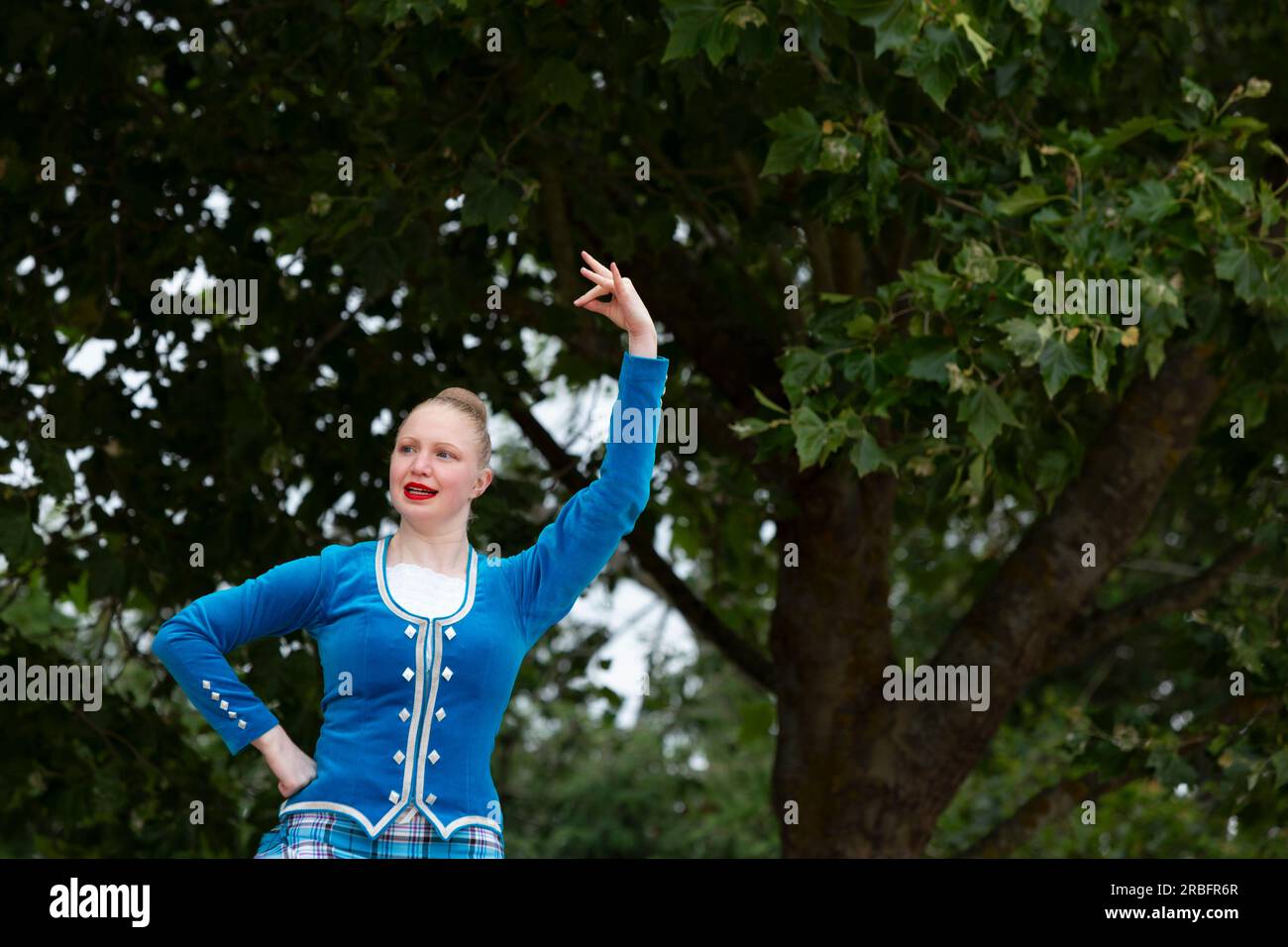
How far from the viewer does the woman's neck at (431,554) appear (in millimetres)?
Answer: 3121

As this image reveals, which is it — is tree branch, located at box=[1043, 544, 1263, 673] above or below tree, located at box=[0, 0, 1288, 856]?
below

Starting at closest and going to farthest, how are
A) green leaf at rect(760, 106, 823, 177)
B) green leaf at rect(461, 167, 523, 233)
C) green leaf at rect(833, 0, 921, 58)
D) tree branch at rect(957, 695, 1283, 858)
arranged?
green leaf at rect(833, 0, 921, 58)
green leaf at rect(760, 106, 823, 177)
green leaf at rect(461, 167, 523, 233)
tree branch at rect(957, 695, 1283, 858)

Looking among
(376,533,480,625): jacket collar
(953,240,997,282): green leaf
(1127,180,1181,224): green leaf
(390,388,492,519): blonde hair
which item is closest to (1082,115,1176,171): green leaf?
(1127,180,1181,224): green leaf

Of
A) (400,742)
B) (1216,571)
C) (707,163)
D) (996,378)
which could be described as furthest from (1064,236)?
(400,742)

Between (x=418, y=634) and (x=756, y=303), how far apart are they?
481cm

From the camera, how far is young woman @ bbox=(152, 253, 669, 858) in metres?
2.93

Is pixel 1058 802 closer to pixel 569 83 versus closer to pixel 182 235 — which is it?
pixel 569 83

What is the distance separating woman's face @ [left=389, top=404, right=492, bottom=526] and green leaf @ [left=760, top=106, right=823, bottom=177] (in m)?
2.33

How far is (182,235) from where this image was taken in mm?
6484

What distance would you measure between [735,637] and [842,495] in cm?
99

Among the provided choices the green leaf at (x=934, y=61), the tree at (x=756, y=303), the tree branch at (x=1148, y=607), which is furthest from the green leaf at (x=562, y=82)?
the tree branch at (x=1148, y=607)

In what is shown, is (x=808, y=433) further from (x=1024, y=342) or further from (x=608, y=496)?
(x=608, y=496)

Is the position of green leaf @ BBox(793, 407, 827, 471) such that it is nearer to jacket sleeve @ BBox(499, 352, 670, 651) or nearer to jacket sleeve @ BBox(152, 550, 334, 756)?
jacket sleeve @ BBox(499, 352, 670, 651)

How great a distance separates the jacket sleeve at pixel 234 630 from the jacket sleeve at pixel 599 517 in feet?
1.20
